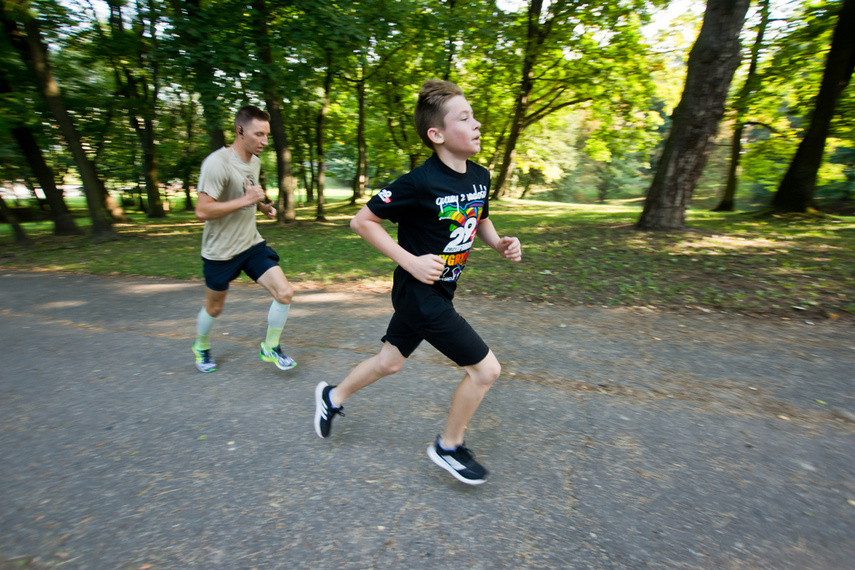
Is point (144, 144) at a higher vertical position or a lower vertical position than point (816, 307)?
higher

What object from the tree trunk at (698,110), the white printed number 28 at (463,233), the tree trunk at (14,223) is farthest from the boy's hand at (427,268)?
the tree trunk at (14,223)

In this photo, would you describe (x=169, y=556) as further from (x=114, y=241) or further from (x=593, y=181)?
(x=593, y=181)

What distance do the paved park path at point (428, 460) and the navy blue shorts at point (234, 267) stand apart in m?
0.82

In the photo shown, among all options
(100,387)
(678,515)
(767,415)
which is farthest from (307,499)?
(767,415)

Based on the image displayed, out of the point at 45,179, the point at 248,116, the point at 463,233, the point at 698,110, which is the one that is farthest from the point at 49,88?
the point at 698,110

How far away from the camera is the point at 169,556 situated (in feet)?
6.71

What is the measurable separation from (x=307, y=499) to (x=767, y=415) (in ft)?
10.3

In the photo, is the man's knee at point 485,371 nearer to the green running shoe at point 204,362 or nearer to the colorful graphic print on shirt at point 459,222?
the colorful graphic print on shirt at point 459,222

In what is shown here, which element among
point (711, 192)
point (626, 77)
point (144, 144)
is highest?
point (626, 77)

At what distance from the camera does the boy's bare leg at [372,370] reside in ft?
9.02

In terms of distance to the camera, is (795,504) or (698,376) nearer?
(795,504)

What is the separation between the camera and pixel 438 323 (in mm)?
2402

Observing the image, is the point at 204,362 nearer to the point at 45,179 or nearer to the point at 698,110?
the point at 698,110

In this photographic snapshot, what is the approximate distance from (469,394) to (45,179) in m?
16.4
